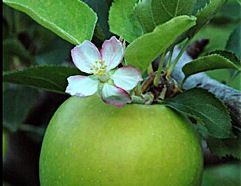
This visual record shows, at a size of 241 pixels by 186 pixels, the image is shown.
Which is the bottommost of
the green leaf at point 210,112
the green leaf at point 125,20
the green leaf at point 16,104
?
the green leaf at point 16,104

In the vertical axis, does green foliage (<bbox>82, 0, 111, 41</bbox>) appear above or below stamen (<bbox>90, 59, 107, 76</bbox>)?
below

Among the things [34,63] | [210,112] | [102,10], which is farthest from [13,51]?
[210,112]

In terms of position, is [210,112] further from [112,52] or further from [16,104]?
Answer: [16,104]

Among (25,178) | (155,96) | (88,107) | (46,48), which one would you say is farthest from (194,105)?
(25,178)

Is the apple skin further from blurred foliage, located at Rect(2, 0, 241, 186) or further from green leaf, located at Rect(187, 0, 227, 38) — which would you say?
blurred foliage, located at Rect(2, 0, 241, 186)

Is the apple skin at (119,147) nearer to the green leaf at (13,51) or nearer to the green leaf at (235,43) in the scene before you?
the green leaf at (235,43)

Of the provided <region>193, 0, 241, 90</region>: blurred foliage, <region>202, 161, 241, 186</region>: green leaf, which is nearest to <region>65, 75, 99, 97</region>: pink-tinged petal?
<region>193, 0, 241, 90</region>: blurred foliage

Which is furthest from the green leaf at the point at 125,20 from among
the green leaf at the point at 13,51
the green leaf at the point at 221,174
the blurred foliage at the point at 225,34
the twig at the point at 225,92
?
the green leaf at the point at 221,174
